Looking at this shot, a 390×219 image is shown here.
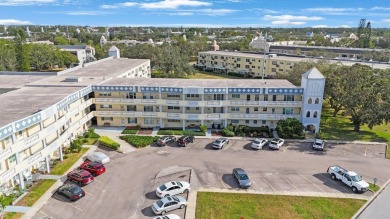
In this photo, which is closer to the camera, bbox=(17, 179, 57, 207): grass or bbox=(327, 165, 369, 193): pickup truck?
bbox=(17, 179, 57, 207): grass

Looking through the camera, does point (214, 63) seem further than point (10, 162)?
Yes

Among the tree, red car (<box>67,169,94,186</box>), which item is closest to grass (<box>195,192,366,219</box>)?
red car (<box>67,169,94,186</box>)

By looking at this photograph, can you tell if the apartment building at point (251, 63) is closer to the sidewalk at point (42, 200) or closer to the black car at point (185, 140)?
the black car at point (185, 140)

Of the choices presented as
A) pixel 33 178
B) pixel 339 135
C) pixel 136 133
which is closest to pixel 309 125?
pixel 339 135

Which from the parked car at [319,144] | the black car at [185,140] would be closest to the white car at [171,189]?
the black car at [185,140]

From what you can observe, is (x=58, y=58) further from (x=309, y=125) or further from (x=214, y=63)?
(x=309, y=125)

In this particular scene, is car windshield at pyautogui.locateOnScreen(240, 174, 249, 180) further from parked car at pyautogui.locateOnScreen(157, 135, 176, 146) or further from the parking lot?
parked car at pyautogui.locateOnScreen(157, 135, 176, 146)
